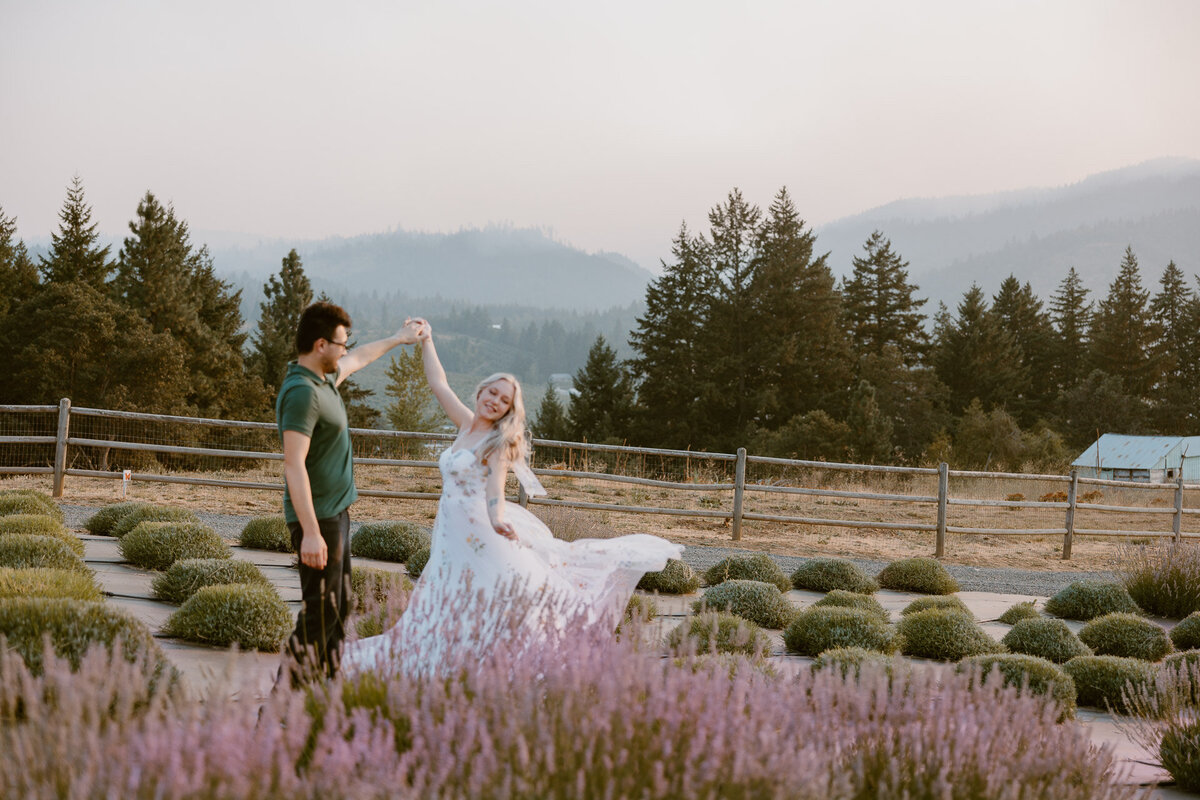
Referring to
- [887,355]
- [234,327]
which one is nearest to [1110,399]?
[887,355]

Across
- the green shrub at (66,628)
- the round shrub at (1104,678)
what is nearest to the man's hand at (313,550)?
the green shrub at (66,628)

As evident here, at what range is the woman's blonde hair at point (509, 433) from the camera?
162 inches

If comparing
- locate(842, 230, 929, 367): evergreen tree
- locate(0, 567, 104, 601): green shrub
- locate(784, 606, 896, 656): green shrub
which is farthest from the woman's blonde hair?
locate(842, 230, 929, 367): evergreen tree

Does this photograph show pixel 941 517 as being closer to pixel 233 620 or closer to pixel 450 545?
pixel 450 545

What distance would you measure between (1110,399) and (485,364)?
107 meters

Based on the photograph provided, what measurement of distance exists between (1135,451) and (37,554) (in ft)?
122

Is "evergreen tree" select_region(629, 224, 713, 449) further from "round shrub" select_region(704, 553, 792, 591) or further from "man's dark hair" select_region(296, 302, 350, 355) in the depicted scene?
"man's dark hair" select_region(296, 302, 350, 355)

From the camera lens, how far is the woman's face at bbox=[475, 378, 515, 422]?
4.13 m

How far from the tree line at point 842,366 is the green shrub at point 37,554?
26.2 m

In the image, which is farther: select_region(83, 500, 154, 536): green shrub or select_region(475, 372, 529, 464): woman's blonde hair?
select_region(83, 500, 154, 536): green shrub

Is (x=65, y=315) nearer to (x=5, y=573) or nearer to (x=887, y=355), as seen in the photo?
(x=5, y=573)

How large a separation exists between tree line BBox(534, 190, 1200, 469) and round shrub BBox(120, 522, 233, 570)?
25097 millimetres

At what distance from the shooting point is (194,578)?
551cm

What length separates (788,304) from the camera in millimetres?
38062
